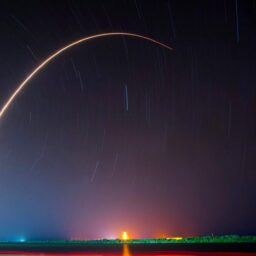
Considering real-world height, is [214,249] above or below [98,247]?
below

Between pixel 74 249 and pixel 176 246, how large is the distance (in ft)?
15.9

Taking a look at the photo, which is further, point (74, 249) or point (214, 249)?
point (74, 249)

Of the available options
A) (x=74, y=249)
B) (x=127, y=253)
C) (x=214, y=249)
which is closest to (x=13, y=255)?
(x=74, y=249)

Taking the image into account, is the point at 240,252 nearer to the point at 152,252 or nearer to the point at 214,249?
the point at 214,249

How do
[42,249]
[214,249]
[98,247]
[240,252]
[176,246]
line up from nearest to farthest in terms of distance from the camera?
[240,252] < [214,249] < [176,246] < [98,247] < [42,249]

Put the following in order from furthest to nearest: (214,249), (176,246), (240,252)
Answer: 1. (176,246)
2. (214,249)
3. (240,252)

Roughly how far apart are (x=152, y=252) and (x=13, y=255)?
6024 mm

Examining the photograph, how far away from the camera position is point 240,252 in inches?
567

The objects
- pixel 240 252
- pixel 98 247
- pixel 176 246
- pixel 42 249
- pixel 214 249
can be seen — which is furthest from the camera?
pixel 42 249

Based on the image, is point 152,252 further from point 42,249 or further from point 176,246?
point 42,249

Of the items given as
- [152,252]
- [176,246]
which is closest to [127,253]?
[152,252]

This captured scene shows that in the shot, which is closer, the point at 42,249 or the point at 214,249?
the point at 214,249

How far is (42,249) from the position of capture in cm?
2109

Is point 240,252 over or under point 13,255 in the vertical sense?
under
